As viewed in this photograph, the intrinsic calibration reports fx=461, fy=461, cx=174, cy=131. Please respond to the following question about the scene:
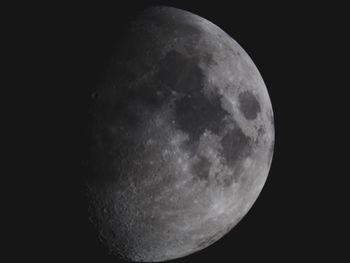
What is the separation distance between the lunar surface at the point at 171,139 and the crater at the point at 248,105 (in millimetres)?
10

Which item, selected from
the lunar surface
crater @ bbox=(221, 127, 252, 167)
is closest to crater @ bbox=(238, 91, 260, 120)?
the lunar surface

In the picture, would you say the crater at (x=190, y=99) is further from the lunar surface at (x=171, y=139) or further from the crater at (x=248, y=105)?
the crater at (x=248, y=105)

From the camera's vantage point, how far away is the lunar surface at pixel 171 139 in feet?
12.5

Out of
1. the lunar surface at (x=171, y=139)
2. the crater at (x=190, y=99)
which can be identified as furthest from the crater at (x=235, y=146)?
the crater at (x=190, y=99)

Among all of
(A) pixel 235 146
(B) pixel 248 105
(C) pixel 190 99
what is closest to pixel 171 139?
(C) pixel 190 99

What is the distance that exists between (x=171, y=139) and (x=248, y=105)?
33.9 inches

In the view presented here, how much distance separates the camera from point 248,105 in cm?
422

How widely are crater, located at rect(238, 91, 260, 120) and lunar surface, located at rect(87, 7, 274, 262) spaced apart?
0.01 meters

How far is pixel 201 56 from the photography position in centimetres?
410

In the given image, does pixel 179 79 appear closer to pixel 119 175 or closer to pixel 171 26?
pixel 171 26

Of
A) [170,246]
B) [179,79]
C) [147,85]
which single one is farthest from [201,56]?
[170,246]

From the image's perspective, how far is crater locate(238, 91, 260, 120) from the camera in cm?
418

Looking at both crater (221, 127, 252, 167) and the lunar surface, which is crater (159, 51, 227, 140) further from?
crater (221, 127, 252, 167)

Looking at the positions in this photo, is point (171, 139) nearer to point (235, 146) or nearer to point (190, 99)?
point (190, 99)
